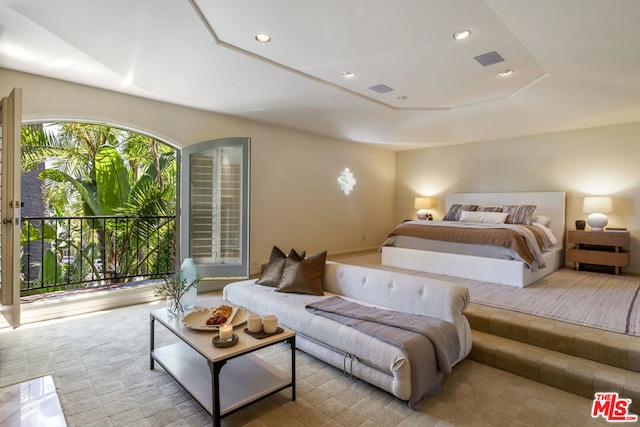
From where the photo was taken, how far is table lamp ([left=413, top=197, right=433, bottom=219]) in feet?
22.7

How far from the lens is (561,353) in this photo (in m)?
2.50

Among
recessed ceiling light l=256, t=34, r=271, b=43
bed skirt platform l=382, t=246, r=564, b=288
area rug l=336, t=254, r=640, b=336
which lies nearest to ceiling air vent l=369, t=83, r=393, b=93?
recessed ceiling light l=256, t=34, r=271, b=43

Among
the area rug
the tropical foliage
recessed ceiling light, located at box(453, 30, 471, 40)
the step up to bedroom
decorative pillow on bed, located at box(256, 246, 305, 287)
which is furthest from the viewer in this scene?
the tropical foliage

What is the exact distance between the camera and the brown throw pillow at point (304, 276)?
10.2 ft

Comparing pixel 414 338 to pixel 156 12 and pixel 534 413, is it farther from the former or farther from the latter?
pixel 156 12

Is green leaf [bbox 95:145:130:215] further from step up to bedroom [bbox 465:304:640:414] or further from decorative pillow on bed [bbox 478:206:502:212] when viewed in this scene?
decorative pillow on bed [bbox 478:206:502:212]

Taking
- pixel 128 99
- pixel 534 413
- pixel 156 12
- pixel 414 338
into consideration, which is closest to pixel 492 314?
pixel 534 413

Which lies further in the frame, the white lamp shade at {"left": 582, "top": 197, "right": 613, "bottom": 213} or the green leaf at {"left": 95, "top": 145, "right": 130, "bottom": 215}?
the white lamp shade at {"left": 582, "top": 197, "right": 613, "bottom": 213}

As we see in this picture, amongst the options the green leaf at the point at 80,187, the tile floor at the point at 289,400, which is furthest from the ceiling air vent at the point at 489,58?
the green leaf at the point at 80,187

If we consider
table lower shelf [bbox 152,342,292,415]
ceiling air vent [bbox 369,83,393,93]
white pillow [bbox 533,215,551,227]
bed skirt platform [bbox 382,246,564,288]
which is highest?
ceiling air vent [bbox 369,83,393,93]

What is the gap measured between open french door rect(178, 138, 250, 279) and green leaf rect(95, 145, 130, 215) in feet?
2.76

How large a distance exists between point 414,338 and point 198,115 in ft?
13.2

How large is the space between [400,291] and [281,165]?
346cm

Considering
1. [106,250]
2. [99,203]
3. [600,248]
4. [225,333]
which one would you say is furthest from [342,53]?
[600,248]
